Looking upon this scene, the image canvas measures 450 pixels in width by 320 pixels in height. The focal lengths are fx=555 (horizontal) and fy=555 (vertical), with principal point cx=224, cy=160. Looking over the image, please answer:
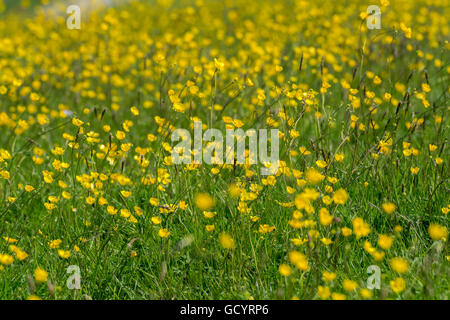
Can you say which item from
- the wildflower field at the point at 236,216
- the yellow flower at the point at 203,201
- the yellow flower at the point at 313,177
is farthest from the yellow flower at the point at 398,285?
the yellow flower at the point at 203,201

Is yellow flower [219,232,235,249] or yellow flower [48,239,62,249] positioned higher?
yellow flower [219,232,235,249]

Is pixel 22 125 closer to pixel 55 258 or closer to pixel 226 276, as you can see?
pixel 55 258

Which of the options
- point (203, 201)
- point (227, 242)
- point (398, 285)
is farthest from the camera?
point (203, 201)

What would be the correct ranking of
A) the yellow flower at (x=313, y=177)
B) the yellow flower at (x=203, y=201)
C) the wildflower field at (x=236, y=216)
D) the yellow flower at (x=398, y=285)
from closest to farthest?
the yellow flower at (x=398, y=285) < the wildflower field at (x=236, y=216) < the yellow flower at (x=313, y=177) < the yellow flower at (x=203, y=201)

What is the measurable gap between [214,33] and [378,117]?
10.8 ft

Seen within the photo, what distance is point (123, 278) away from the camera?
2584mm

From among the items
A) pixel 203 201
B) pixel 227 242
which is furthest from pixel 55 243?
pixel 227 242

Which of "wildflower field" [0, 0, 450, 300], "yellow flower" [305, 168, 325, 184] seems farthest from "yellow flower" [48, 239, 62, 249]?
"yellow flower" [305, 168, 325, 184]

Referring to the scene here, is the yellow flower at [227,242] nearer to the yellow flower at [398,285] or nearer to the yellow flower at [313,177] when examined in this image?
the yellow flower at [313,177]

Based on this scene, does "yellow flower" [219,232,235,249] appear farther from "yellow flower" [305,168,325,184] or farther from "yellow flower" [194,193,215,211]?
"yellow flower" [305,168,325,184]

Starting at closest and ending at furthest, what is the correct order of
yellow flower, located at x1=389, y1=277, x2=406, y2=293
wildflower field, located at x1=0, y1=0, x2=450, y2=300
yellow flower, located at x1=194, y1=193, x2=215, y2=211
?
1. yellow flower, located at x1=389, y1=277, x2=406, y2=293
2. wildflower field, located at x1=0, y1=0, x2=450, y2=300
3. yellow flower, located at x1=194, y1=193, x2=215, y2=211

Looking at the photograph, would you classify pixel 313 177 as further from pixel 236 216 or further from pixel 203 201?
pixel 203 201

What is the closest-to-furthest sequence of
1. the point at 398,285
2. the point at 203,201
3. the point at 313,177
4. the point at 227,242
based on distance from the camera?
the point at 398,285 < the point at 227,242 < the point at 313,177 < the point at 203,201
